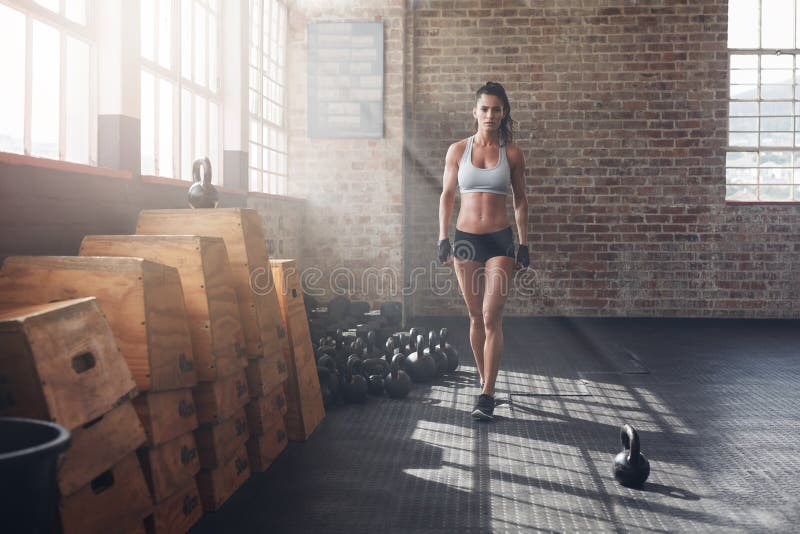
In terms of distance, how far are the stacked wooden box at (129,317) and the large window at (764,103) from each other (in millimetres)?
7657

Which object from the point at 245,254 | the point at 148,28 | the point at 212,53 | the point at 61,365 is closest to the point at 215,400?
the point at 245,254

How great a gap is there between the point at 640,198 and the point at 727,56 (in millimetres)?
1856

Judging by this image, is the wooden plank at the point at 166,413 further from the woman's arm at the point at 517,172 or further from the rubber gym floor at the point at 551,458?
the woman's arm at the point at 517,172

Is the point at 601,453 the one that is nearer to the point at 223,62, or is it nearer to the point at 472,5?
the point at 223,62

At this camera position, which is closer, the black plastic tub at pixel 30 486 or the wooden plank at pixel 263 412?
the black plastic tub at pixel 30 486

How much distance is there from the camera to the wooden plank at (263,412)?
3.15m

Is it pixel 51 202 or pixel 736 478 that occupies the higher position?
pixel 51 202

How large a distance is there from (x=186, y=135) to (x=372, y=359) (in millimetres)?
1937

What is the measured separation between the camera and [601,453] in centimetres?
341

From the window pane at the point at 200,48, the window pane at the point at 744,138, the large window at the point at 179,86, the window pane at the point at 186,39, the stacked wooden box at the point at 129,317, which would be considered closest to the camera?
the stacked wooden box at the point at 129,317

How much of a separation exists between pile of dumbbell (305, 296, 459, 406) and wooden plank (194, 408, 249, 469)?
142cm

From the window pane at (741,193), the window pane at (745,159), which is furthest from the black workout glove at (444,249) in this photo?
the window pane at (745,159)

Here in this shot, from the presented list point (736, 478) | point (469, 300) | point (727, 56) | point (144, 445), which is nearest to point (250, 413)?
point (144, 445)

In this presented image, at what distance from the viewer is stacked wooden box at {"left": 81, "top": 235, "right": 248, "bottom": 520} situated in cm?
269
